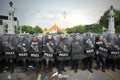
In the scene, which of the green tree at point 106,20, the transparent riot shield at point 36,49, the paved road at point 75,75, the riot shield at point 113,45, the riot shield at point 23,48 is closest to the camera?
the paved road at point 75,75

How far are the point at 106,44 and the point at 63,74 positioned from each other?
2866mm

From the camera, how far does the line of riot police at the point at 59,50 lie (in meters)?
7.68

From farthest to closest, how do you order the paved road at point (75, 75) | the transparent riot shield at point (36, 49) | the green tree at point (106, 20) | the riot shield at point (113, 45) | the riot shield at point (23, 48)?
the green tree at point (106, 20), the riot shield at point (113, 45), the riot shield at point (23, 48), the transparent riot shield at point (36, 49), the paved road at point (75, 75)

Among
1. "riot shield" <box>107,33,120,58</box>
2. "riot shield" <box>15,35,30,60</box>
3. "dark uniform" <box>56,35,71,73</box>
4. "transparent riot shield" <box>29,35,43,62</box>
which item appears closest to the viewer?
"dark uniform" <box>56,35,71,73</box>

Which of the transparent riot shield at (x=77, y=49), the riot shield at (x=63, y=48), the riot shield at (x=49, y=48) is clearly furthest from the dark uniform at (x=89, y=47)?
the riot shield at (x=49, y=48)

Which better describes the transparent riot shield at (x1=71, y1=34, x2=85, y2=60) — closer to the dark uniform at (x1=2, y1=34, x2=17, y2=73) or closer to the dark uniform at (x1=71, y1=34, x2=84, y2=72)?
the dark uniform at (x1=71, y1=34, x2=84, y2=72)

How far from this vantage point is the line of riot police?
7.68 metres

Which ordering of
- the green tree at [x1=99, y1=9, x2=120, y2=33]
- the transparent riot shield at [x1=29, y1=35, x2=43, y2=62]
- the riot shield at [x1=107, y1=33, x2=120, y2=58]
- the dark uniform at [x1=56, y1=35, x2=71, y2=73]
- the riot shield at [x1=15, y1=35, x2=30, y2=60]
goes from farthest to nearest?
the green tree at [x1=99, y1=9, x2=120, y2=33] → the riot shield at [x1=107, y1=33, x2=120, y2=58] → the riot shield at [x1=15, y1=35, x2=30, y2=60] → the transparent riot shield at [x1=29, y1=35, x2=43, y2=62] → the dark uniform at [x1=56, y1=35, x2=71, y2=73]

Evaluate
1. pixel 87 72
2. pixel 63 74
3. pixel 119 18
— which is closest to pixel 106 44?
pixel 87 72

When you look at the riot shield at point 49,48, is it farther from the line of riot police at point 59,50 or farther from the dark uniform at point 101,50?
the dark uniform at point 101,50

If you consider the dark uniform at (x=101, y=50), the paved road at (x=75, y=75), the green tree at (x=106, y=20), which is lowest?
the paved road at (x=75, y=75)

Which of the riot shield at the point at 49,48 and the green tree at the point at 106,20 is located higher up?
the green tree at the point at 106,20

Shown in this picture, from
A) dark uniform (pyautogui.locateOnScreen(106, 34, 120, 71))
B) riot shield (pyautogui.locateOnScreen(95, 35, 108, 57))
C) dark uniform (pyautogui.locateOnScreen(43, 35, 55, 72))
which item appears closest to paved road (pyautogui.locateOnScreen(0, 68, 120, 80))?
dark uniform (pyautogui.locateOnScreen(43, 35, 55, 72))

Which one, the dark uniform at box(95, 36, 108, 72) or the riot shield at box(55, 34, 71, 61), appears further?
the dark uniform at box(95, 36, 108, 72)
